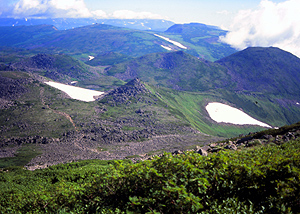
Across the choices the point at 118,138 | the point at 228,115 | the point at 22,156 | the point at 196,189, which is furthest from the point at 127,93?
the point at 196,189

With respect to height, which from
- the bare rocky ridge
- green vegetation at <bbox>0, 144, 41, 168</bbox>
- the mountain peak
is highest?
the mountain peak

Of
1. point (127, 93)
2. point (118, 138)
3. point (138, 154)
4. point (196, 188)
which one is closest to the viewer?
point (196, 188)

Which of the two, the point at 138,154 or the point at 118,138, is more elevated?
the point at 118,138

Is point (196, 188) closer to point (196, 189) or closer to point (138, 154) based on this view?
point (196, 189)

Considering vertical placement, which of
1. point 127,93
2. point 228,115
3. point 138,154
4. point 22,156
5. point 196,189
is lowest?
point 22,156

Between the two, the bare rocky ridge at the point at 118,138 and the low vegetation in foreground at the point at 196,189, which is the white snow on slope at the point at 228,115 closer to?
the bare rocky ridge at the point at 118,138

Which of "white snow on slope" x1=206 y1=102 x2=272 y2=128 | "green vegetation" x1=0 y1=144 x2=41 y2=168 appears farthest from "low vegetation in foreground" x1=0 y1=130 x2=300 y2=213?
"white snow on slope" x1=206 y1=102 x2=272 y2=128

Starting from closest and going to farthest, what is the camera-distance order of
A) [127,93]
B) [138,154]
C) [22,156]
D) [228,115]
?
[22,156]
[138,154]
[127,93]
[228,115]

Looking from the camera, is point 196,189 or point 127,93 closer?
point 196,189

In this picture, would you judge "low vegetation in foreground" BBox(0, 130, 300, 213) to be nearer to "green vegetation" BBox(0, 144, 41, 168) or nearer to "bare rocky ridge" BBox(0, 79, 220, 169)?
"bare rocky ridge" BBox(0, 79, 220, 169)
